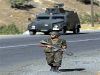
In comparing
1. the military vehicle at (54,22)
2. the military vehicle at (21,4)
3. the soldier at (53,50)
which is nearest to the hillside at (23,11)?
the military vehicle at (21,4)

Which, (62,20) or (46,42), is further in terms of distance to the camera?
(62,20)

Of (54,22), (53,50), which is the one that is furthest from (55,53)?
(54,22)

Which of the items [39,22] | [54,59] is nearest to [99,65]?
[54,59]

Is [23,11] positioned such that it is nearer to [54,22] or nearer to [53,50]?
[54,22]

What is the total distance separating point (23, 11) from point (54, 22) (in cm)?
2275

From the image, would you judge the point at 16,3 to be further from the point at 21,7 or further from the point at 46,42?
the point at 46,42

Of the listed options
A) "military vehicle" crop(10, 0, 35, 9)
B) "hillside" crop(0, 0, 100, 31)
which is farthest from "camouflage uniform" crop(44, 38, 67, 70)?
"military vehicle" crop(10, 0, 35, 9)

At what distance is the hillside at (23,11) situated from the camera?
62806mm

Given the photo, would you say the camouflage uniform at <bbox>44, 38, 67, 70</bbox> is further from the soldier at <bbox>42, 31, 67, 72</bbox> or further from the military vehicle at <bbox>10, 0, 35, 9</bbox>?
the military vehicle at <bbox>10, 0, 35, 9</bbox>

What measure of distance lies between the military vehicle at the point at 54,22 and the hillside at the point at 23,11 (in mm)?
11475

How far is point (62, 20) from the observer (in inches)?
1832

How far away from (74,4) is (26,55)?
56.2 meters

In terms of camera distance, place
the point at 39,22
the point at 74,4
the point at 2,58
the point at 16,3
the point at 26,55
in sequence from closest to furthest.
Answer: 1. the point at 2,58
2. the point at 26,55
3. the point at 39,22
4. the point at 16,3
5. the point at 74,4

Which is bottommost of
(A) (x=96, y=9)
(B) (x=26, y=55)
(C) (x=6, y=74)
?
(A) (x=96, y=9)
